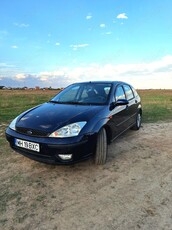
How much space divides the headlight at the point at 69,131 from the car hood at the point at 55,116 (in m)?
0.07

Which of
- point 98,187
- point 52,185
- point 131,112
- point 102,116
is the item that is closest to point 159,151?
point 131,112

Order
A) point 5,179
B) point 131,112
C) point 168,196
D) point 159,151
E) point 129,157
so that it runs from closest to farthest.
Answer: point 168,196 → point 5,179 → point 129,157 → point 159,151 → point 131,112

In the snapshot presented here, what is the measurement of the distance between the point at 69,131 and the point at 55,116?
51cm

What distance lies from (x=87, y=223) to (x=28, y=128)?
5.83 feet

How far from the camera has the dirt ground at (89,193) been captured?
2.53 m

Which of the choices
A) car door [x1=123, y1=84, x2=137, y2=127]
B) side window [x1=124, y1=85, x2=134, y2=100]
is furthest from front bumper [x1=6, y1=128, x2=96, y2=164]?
side window [x1=124, y1=85, x2=134, y2=100]

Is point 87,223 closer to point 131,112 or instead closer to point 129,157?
point 129,157

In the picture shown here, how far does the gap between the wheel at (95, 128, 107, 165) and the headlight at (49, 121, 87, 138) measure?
466mm

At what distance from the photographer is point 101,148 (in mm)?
3895

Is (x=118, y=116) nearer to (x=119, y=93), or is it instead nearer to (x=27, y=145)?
(x=119, y=93)

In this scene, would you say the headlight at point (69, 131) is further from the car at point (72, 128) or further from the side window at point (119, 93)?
the side window at point (119, 93)

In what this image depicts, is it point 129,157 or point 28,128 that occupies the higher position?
point 28,128

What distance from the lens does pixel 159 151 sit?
488cm

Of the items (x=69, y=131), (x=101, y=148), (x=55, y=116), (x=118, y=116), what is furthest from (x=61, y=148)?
(x=118, y=116)
